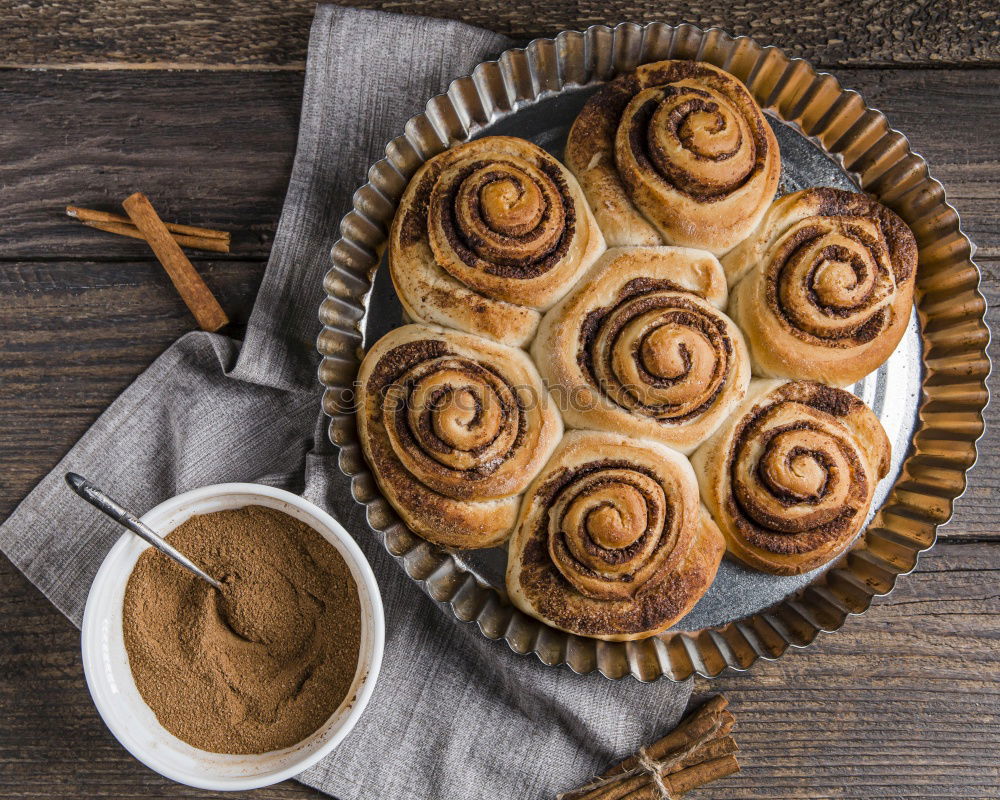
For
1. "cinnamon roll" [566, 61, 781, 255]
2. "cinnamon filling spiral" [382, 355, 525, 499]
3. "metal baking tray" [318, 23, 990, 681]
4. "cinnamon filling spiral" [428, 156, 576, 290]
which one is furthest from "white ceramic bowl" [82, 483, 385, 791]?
"cinnamon roll" [566, 61, 781, 255]

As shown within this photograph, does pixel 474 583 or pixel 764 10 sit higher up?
pixel 764 10

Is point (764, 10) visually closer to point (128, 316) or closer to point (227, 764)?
point (128, 316)

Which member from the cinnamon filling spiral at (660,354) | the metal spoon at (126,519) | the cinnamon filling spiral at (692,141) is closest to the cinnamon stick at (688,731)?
the cinnamon filling spiral at (660,354)

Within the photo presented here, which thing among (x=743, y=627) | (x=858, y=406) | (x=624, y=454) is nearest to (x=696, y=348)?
(x=624, y=454)

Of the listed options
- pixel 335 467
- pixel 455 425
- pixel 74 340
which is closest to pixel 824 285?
pixel 455 425

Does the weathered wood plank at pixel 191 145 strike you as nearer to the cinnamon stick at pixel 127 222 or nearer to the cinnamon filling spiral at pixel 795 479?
the cinnamon stick at pixel 127 222
